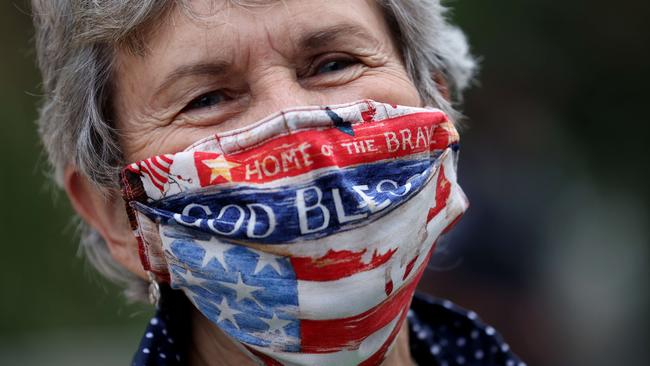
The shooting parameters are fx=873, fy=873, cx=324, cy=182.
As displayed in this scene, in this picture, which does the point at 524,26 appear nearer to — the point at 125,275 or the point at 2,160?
the point at 2,160

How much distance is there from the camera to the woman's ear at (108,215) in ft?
8.24

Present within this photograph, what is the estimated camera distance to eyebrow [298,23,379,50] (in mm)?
2248

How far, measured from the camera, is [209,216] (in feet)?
6.73

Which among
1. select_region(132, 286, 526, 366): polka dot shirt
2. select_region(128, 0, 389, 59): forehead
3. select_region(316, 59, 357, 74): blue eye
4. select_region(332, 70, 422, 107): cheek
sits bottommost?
select_region(132, 286, 526, 366): polka dot shirt

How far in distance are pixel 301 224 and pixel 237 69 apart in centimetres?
49

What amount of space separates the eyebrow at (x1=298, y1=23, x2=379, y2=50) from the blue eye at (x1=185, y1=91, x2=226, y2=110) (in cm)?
25

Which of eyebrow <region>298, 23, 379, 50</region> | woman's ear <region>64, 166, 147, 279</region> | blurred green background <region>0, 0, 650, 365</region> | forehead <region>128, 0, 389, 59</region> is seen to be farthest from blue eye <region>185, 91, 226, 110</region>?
blurred green background <region>0, 0, 650, 365</region>

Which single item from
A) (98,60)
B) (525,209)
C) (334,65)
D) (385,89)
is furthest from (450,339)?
(525,209)

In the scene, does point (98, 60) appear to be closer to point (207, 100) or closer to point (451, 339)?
point (207, 100)

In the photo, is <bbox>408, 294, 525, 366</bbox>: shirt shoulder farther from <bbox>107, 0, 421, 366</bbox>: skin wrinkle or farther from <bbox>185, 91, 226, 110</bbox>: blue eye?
<bbox>185, 91, 226, 110</bbox>: blue eye

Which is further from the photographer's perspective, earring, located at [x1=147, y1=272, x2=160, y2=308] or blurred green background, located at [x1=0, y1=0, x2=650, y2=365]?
blurred green background, located at [x1=0, y1=0, x2=650, y2=365]

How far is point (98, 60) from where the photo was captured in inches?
94.0

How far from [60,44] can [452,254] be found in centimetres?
451

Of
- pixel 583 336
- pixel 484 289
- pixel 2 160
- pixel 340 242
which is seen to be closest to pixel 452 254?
pixel 484 289
